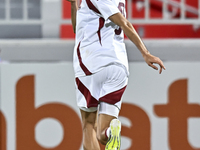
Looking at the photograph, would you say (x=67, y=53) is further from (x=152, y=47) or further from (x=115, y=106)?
(x=115, y=106)

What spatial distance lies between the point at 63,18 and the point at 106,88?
10.6 feet

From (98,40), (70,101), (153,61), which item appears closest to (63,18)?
(70,101)

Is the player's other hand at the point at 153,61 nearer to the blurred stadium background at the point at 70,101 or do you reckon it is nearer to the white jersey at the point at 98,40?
the white jersey at the point at 98,40

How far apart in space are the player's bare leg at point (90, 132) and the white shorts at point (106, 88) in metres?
0.13

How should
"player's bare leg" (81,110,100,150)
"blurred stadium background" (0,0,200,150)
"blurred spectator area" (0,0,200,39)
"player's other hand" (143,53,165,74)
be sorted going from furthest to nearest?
"blurred spectator area" (0,0,200,39) → "blurred stadium background" (0,0,200,150) → "player's bare leg" (81,110,100,150) → "player's other hand" (143,53,165,74)

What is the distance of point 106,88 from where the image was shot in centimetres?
A: 319

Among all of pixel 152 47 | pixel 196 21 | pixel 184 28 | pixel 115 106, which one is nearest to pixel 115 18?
pixel 115 106

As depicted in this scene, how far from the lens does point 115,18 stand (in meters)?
2.97

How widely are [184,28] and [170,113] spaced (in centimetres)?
311

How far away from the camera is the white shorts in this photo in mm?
3172

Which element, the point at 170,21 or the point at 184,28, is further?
the point at 184,28

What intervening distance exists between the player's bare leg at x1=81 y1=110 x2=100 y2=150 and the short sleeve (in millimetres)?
796

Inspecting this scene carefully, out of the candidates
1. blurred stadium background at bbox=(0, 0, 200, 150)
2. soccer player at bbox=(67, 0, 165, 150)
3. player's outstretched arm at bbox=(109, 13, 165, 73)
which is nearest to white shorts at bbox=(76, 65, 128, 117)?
soccer player at bbox=(67, 0, 165, 150)

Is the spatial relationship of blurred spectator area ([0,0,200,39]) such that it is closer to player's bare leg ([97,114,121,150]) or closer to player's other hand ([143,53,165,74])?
player's bare leg ([97,114,121,150])
